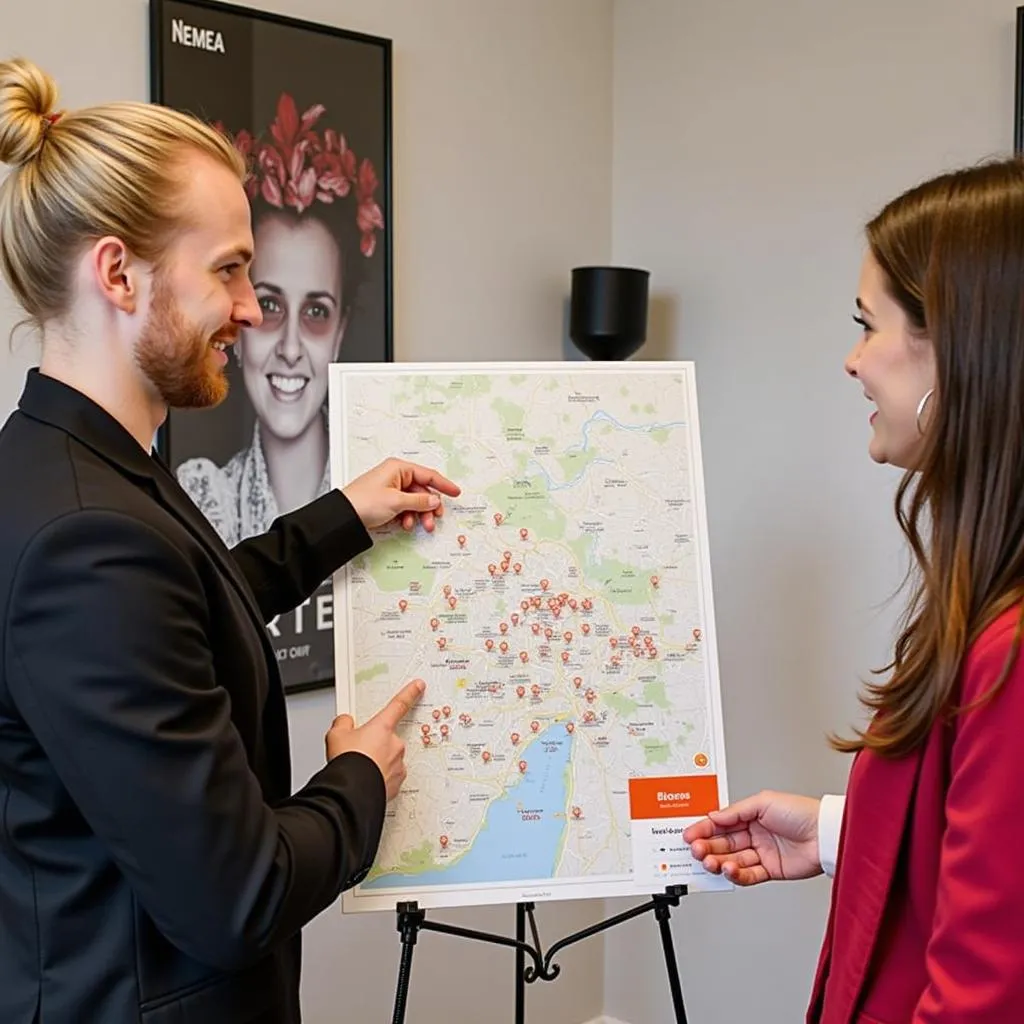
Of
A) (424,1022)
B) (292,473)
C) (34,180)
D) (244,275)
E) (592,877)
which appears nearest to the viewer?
(34,180)

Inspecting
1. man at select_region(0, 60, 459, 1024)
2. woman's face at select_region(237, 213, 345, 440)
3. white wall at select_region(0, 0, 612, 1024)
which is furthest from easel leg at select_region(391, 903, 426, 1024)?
woman's face at select_region(237, 213, 345, 440)

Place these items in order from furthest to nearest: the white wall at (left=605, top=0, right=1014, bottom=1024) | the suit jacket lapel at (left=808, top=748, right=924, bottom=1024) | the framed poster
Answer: the white wall at (left=605, top=0, right=1014, bottom=1024) → the framed poster → the suit jacket lapel at (left=808, top=748, right=924, bottom=1024)

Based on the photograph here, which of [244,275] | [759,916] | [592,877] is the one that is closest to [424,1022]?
[759,916]

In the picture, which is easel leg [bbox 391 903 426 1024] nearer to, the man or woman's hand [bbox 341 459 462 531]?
the man

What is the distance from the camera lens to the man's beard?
1244mm

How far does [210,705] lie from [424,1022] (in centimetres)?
178

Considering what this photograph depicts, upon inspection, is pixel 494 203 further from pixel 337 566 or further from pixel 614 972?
pixel 614 972

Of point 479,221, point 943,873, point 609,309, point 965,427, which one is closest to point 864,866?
point 943,873

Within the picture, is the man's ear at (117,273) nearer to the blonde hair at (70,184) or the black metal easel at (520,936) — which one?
the blonde hair at (70,184)

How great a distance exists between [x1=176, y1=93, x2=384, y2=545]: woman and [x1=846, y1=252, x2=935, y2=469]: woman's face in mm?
1338

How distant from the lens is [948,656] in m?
1.07

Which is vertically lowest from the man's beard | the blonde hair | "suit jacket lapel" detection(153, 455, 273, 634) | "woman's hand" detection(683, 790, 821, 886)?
"woman's hand" detection(683, 790, 821, 886)

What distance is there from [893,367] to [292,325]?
1.40 m

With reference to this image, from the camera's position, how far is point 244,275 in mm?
1350
